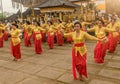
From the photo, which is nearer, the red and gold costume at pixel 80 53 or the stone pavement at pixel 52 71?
the red and gold costume at pixel 80 53

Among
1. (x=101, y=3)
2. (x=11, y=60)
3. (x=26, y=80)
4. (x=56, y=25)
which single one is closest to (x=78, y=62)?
(x=26, y=80)

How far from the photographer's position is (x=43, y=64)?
23.2 ft

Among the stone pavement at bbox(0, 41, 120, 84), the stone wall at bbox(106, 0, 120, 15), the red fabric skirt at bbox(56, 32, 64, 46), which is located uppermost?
the stone wall at bbox(106, 0, 120, 15)

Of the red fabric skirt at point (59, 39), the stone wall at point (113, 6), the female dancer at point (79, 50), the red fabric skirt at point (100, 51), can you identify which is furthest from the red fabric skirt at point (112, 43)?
the stone wall at point (113, 6)

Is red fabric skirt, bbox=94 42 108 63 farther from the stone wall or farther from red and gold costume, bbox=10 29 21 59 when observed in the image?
the stone wall

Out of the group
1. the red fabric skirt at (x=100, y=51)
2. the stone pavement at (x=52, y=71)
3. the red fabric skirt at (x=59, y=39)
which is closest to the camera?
the stone pavement at (x=52, y=71)

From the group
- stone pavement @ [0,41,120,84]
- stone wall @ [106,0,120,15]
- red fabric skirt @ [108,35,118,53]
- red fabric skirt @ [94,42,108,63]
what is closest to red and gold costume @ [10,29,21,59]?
stone pavement @ [0,41,120,84]

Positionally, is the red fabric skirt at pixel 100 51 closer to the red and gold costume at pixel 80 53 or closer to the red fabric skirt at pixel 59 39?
the red and gold costume at pixel 80 53

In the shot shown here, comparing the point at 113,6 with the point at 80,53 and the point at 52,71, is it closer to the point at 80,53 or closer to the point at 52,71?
the point at 52,71

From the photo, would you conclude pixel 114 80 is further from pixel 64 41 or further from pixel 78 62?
pixel 64 41

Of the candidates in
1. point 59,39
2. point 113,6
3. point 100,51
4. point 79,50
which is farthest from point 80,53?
point 113,6

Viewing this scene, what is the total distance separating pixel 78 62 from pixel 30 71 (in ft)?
6.47

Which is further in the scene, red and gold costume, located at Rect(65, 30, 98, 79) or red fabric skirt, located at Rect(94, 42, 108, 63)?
red fabric skirt, located at Rect(94, 42, 108, 63)

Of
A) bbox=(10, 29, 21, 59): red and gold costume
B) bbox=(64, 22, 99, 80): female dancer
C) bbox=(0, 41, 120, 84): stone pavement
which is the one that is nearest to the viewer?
bbox=(64, 22, 99, 80): female dancer
